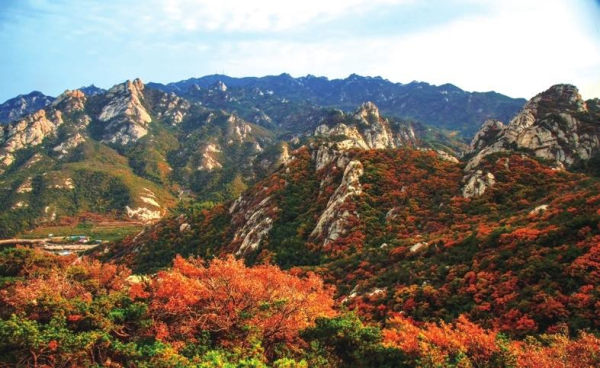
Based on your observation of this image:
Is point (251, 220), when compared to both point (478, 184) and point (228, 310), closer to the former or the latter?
point (478, 184)

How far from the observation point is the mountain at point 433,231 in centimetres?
2891

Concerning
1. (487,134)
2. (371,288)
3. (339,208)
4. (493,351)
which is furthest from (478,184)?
(487,134)

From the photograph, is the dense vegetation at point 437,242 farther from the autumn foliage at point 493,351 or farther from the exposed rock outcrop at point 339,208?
the autumn foliage at point 493,351

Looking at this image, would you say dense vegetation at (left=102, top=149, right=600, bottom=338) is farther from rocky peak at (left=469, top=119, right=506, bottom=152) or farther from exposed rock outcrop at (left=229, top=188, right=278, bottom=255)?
rocky peak at (left=469, top=119, right=506, bottom=152)

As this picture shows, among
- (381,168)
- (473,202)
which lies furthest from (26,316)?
(381,168)

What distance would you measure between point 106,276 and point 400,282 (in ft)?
91.1

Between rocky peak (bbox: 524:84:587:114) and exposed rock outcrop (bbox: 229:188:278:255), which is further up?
rocky peak (bbox: 524:84:587:114)

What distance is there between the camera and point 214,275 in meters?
28.3

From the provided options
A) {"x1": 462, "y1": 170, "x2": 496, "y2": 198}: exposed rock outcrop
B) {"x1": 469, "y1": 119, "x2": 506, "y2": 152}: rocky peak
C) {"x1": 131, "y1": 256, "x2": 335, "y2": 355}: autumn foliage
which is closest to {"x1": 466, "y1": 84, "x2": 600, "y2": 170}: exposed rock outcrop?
{"x1": 462, "y1": 170, "x2": 496, "y2": 198}: exposed rock outcrop

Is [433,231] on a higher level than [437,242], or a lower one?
A: lower

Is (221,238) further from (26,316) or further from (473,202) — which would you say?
(26,316)

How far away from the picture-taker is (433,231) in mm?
54438

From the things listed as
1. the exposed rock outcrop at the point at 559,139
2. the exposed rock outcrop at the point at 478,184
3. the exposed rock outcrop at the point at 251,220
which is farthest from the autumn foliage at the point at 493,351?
the exposed rock outcrop at the point at 559,139

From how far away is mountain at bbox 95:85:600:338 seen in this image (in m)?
28.9
